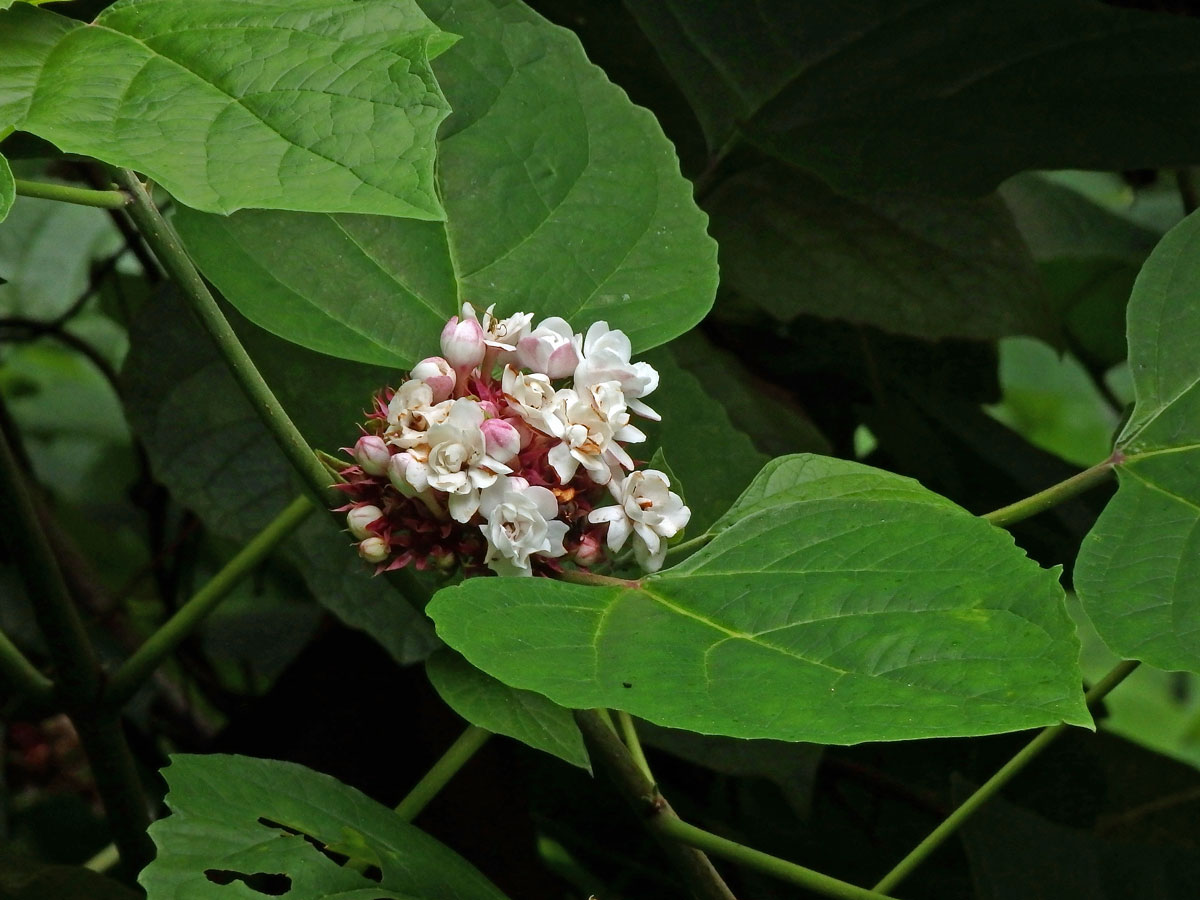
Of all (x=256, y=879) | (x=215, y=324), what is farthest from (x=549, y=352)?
(x=256, y=879)

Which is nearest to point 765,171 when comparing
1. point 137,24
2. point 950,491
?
point 950,491

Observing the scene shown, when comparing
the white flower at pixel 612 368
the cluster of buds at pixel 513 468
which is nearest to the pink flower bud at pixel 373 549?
the cluster of buds at pixel 513 468

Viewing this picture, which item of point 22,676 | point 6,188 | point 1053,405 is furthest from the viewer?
point 1053,405

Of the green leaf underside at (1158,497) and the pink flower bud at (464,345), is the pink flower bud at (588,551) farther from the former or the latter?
the green leaf underside at (1158,497)

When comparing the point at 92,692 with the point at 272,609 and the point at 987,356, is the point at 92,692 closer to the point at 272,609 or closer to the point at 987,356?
the point at 272,609

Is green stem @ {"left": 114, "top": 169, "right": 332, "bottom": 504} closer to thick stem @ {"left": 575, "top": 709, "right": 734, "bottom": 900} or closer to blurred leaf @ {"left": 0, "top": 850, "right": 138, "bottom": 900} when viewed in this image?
thick stem @ {"left": 575, "top": 709, "right": 734, "bottom": 900}

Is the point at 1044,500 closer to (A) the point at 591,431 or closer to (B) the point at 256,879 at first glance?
(A) the point at 591,431
